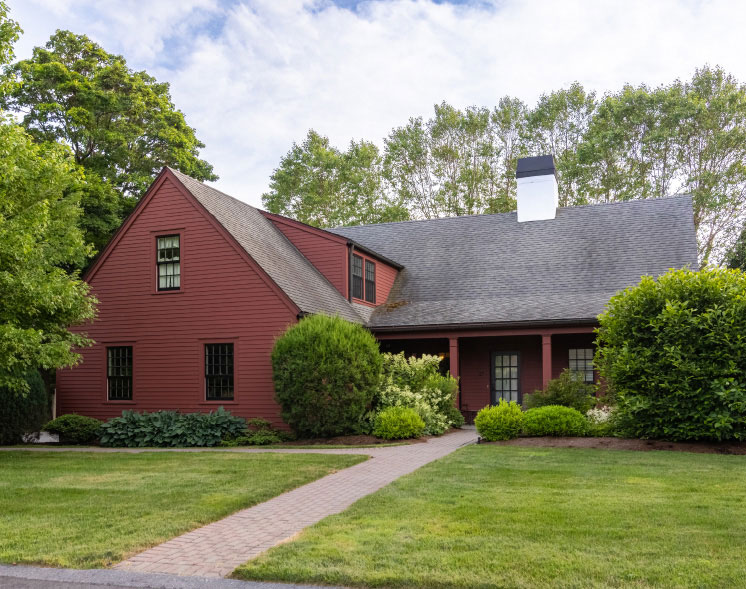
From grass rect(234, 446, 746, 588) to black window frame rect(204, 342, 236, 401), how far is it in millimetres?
8723

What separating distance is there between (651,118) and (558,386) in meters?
22.7

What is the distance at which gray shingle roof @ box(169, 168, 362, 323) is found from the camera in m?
17.4

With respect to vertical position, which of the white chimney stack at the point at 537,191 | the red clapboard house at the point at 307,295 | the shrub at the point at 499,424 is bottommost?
A: the shrub at the point at 499,424

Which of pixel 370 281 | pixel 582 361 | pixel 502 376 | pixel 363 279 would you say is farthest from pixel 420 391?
pixel 582 361

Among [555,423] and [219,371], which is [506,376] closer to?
[555,423]

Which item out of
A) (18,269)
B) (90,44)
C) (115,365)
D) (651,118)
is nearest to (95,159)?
(90,44)

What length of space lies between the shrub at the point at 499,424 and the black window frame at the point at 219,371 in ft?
22.4

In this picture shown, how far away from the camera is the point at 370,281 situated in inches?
836

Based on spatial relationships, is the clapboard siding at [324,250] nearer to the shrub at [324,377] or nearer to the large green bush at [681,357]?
the shrub at [324,377]

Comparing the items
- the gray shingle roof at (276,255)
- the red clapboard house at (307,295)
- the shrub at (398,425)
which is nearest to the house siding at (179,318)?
the red clapboard house at (307,295)

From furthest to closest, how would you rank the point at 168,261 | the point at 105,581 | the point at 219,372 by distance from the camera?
the point at 168,261
the point at 219,372
the point at 105,581

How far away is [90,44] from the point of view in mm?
25859

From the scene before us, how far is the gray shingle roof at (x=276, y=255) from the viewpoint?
17.4 m

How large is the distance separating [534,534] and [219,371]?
1256 cm
